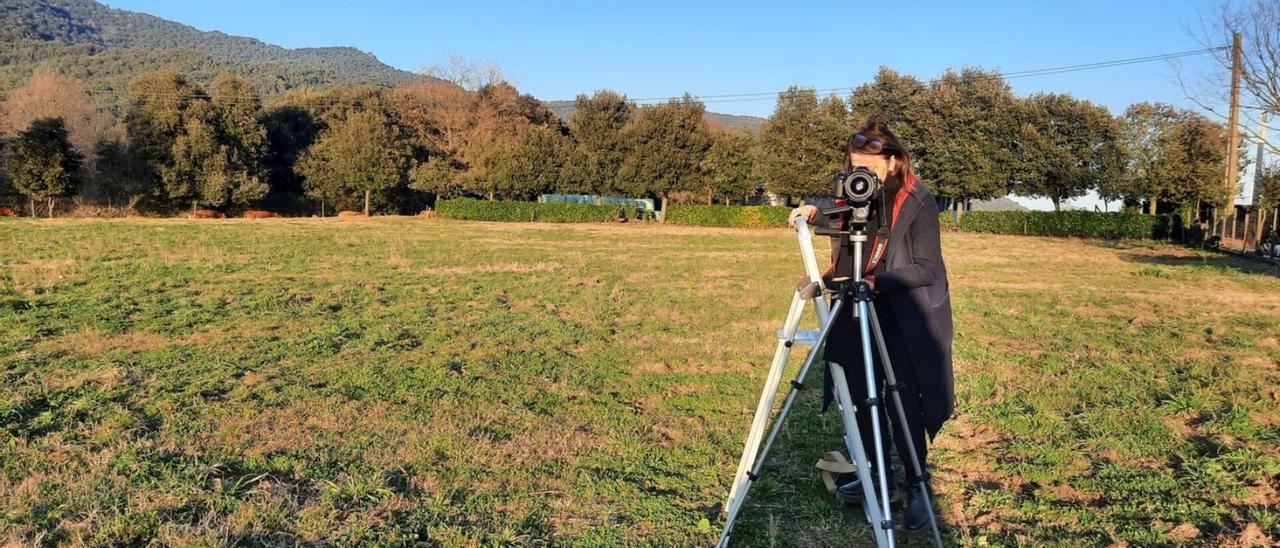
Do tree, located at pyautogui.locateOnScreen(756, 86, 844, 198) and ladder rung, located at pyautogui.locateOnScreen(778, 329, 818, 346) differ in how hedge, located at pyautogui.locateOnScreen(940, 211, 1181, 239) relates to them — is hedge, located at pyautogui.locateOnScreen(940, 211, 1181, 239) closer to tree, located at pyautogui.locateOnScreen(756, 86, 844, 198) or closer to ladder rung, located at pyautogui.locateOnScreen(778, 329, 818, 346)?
tree, located at pyautogui.locateOnScreen(756, 86, 844, 198)

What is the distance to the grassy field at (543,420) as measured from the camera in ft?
10.7

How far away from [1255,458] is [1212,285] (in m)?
12.2

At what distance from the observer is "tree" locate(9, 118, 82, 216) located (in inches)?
1409

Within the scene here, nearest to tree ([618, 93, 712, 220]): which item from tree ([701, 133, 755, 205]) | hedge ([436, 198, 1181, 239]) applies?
tree ([701, 133, 755, 205])

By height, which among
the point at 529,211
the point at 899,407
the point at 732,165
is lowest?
the point at 899,407

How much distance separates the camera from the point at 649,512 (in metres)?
3.42

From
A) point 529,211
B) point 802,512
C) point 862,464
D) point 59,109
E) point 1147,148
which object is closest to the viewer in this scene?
point 862,464

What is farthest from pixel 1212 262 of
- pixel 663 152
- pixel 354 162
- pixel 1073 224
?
pixel 354 162

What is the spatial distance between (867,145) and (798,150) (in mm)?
40494

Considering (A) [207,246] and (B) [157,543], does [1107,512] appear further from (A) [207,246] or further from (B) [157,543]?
(A) [207,246]

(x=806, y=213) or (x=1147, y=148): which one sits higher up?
(x=1147, y=148)

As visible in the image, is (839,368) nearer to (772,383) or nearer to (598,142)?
(772,383)

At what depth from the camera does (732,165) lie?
44.8m

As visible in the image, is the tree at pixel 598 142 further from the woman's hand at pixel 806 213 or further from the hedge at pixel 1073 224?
the woman's hand at pixel 806 213
